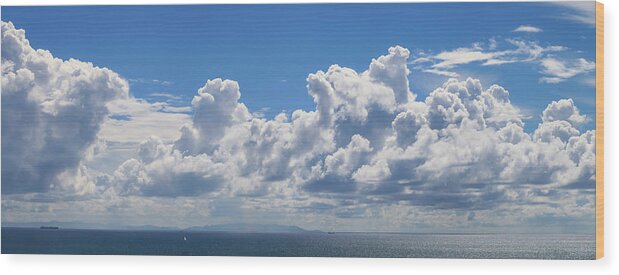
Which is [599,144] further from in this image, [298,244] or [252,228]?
[252,228]

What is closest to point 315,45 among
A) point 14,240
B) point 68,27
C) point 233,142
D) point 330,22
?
point 330,22

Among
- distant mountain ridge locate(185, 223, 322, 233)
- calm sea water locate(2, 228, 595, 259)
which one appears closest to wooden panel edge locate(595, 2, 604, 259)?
calm sea water locate(2, 228, 595, 259)

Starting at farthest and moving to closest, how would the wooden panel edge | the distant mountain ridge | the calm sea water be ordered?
1. the distant mountain ridge
2. the calm sea water
3. the wooden panel edge

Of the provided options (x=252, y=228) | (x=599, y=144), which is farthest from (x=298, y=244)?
(x=599, y=144)

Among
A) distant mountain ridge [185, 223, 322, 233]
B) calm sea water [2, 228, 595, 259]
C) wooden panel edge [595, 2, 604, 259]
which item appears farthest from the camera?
distant mountain ridge [185, 223, 322, 233]

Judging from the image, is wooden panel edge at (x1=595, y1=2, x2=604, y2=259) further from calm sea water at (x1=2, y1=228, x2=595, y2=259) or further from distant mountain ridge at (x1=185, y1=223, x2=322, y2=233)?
distant mountain ridge at (x1=185, y1=223, x2=322, y2=233)

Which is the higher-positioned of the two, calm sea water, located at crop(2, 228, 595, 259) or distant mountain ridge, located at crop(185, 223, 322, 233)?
distant mountain ridge, located at crop(185, 223, 322, 233)

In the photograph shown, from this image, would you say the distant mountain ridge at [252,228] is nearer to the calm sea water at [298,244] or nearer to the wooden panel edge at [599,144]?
the calm sea water at [298,244]

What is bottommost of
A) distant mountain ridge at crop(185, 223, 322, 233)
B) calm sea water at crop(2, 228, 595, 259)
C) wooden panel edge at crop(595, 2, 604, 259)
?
calm sea water at crop(2, 228, 595, 259)
